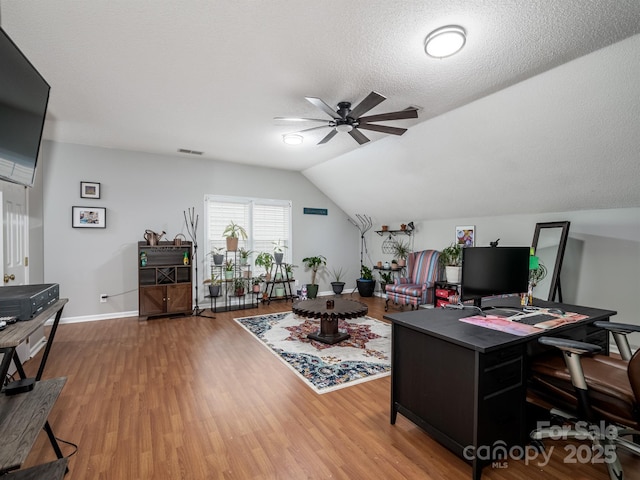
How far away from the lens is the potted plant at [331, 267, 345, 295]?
7090mm

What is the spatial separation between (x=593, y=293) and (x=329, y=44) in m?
4.25

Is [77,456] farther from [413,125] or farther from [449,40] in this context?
[413,125]

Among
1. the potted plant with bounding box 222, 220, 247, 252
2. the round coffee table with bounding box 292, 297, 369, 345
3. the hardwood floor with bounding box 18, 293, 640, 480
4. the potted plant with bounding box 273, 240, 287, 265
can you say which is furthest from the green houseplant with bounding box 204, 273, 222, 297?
the round coffee table with bounding box 292, 297, 369, 345

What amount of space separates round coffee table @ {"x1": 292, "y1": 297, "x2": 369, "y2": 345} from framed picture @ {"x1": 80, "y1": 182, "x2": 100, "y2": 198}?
3841 millimetres

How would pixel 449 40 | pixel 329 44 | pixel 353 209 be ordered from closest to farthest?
1. pixel 449 40
2. pixel 329 44
3. pixel 353 209

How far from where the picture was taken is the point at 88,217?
16.3 ft

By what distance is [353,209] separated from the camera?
23.5 feet

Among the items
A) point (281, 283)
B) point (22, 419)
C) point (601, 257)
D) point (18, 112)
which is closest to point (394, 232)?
point (281, 283)

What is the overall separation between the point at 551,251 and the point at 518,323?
2.78 metres

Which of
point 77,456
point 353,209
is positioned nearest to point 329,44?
point 77,456

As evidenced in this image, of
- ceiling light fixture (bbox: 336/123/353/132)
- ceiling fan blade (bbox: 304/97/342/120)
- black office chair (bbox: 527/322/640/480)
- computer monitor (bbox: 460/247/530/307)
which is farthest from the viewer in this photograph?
ceiling light fixture (bbox: 336/123/353/132)

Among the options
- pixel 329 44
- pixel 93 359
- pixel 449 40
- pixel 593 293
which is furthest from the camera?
pixel 593 293

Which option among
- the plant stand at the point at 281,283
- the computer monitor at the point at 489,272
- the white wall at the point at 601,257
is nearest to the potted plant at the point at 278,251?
the plant stand at the point at 281,283

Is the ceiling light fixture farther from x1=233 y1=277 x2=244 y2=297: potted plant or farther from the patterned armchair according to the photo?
x1=233 y1=277 x2=244 y2=297: potted plant
